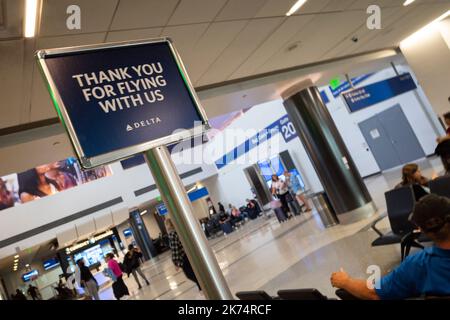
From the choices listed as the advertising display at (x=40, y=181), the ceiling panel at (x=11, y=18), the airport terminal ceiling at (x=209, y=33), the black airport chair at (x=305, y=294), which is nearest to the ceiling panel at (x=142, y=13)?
the airport terminal ceiling at (x=209, y=33)

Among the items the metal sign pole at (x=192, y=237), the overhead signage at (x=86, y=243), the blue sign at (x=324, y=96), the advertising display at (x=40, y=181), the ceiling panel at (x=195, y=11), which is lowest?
the metal sign pole at (x=192, y=237)

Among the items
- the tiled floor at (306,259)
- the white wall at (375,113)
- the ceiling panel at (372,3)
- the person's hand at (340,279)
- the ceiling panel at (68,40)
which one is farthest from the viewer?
the white wall at (375,113)

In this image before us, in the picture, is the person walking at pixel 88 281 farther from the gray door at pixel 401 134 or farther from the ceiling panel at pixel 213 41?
the gray door at pixel 401 134

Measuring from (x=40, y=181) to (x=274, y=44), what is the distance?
16.2m

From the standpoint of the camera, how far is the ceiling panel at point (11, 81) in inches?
132

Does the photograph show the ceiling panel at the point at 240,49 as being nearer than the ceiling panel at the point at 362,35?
Yes

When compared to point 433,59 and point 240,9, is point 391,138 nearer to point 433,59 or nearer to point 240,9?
point 433,59

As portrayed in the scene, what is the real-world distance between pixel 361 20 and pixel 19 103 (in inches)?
220

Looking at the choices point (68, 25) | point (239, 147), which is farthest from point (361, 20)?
point (239, 147)

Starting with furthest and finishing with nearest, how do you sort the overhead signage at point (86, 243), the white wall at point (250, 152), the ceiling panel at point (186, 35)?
the overhead signage at point (86, 243)
the white wall at point (250, 152)
the ceiling panel at point (186, 35)

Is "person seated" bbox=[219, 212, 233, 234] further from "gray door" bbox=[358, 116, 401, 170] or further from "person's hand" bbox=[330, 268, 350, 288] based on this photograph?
"person's hand" bbox=[330, 268, 350, 288]

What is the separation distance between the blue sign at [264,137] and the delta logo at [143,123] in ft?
40.2

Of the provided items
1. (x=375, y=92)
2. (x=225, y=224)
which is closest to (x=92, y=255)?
(x=225, y=224)

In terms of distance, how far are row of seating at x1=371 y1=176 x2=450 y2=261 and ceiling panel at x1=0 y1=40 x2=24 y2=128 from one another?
14.4ft
